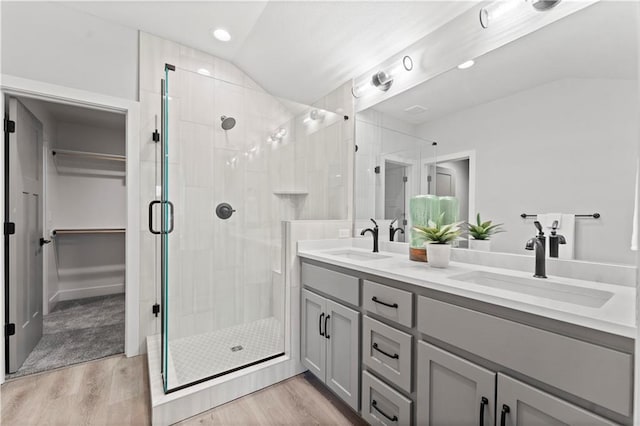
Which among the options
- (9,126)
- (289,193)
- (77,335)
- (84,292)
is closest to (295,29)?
(289,193)

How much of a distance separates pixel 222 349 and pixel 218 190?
1.12m

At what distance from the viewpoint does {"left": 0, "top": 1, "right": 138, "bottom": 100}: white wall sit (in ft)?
6.39

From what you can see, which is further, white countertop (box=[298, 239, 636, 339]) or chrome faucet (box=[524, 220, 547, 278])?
chrome faucet (box=[524, 220, 547, 278])

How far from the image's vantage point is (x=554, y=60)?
1303 mm

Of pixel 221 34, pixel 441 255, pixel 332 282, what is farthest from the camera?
pixel 221 34

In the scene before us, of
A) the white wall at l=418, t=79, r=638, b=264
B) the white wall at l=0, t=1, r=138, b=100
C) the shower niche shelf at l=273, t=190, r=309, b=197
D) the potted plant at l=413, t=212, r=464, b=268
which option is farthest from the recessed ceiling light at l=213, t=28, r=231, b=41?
the potted plant at l=413, t=212, r=464, b=268

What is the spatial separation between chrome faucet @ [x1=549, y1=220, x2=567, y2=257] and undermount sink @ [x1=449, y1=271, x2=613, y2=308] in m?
0.22

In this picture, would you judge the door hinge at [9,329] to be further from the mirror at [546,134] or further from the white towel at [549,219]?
the white towel at [549,219]

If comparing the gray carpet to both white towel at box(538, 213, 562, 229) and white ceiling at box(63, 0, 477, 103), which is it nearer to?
white ceiling at box(63, 0, 477, 103)

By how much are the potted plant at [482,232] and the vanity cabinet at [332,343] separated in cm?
80

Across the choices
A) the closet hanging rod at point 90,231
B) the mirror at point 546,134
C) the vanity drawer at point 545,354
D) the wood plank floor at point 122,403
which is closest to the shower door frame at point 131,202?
the wood plank floor at point 122,403

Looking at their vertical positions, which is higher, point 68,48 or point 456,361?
point 68,48

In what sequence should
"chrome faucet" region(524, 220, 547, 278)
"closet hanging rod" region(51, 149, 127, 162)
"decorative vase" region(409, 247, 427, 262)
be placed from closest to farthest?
"chrome faucet" region(524, 220, 547, 278), "decorative vase" region(409, 247, 427, 262), "closet hanging rod" region(51, 149, 127, 162)

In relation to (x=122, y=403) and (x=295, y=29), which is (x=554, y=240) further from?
(x=122, y=403)
